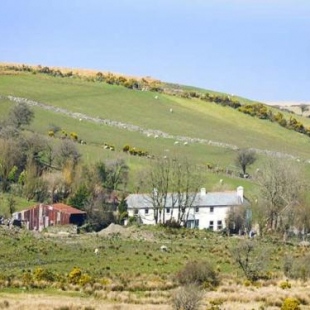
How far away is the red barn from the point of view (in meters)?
79.9

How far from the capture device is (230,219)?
88688 millimetres

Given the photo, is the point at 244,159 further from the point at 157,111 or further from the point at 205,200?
the point at 157,111

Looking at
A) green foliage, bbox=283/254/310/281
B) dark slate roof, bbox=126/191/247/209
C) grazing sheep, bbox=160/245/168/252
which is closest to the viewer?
green foliage, bbox=283/254/310/281

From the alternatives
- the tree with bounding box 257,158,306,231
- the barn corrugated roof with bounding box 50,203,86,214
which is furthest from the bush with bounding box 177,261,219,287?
the tree with bounding box 257,158,306,231

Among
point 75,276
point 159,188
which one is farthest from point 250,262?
point 159,188

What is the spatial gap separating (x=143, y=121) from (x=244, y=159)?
98.6 ft

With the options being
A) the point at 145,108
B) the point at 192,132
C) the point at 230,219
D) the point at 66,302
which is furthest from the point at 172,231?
the point at 145,108

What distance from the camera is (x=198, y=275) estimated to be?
152 feet

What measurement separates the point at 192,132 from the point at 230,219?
155ft

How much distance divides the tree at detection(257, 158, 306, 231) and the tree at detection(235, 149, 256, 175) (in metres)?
22.3

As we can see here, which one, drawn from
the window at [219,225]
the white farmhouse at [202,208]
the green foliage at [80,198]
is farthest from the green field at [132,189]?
the window at [219,225]

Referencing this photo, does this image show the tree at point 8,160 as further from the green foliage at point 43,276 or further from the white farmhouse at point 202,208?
the green foliage at point 43,276

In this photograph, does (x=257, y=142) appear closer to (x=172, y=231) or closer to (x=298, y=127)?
(x=298, y=127)

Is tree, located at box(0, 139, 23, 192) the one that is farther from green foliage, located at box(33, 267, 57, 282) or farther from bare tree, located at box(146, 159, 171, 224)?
green foliage, located at box(33, 267, 57, 282)
